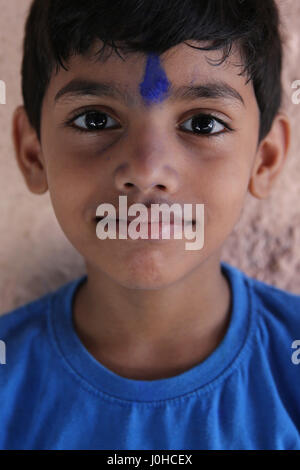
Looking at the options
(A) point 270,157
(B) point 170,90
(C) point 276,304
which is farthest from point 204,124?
(C) point 276,304

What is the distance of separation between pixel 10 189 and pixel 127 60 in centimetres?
41

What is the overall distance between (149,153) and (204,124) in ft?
0.31

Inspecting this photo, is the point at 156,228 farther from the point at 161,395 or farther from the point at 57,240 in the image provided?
the point at 57,240

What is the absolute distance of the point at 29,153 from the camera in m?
0.80

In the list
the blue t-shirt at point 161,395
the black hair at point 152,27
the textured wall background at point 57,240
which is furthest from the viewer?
the textured wall background at point 57,240

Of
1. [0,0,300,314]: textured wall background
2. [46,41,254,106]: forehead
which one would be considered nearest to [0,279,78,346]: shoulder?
[0,0,300,314]: textured wall background

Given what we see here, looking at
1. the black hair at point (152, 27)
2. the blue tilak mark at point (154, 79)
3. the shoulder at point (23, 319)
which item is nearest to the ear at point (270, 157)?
the black hair at point (152, 27)

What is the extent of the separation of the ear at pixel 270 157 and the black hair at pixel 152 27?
0.10m

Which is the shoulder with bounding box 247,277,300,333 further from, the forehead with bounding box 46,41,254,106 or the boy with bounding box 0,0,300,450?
the forehead with bounding box 46,41,254,106

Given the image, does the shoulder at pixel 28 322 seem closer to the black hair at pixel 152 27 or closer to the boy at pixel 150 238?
the boy at pixel 150 238

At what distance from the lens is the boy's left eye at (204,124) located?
658mm

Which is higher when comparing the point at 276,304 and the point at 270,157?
the point at 270,157

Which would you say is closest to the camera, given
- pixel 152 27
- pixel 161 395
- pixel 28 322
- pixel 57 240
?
pixel 152 27

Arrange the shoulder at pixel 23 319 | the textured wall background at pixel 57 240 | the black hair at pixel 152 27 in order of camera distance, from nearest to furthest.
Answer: the black hair at pixel 152 27 → the shoulder at pixel 23 319 → the textured wall background at pixel 57 240
